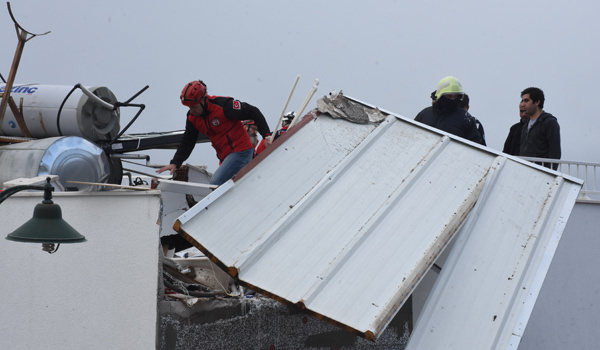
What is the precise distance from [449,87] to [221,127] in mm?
2525

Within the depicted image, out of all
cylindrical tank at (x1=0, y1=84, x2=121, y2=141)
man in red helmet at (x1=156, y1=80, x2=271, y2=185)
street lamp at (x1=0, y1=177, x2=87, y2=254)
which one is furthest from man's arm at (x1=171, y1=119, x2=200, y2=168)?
street lamp at (x1=0, y1=177, x2=87, y2=254)

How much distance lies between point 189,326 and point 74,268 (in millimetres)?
1156

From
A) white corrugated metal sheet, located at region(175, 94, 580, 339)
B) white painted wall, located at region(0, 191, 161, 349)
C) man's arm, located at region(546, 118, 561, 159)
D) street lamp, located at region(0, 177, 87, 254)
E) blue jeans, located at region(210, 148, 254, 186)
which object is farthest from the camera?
man's arm, located at region(546, 118, 561, 159)

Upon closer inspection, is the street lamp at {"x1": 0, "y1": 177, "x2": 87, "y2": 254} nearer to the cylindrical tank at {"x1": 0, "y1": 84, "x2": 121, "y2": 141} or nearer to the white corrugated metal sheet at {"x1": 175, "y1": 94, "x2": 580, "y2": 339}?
the white corrugated metal sheet at {"x1": 175, "y1": 94, "x2": 580, "y2": 339}

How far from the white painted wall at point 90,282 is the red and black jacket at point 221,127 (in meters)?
1.31

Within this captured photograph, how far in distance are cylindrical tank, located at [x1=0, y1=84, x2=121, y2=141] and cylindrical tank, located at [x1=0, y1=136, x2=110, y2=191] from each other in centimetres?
78

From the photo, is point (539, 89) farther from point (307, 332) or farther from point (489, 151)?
point (307, 332)

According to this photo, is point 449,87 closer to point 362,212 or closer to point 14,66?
point 362,212

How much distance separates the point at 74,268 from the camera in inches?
254

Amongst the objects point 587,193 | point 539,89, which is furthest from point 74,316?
point 587,193

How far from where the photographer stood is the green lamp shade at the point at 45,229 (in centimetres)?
434

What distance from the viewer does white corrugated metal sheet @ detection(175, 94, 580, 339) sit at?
575 centimetres

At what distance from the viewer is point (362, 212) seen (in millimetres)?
6418

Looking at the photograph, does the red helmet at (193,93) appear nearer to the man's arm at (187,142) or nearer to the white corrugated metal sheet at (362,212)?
the man's arm at (187,142)
